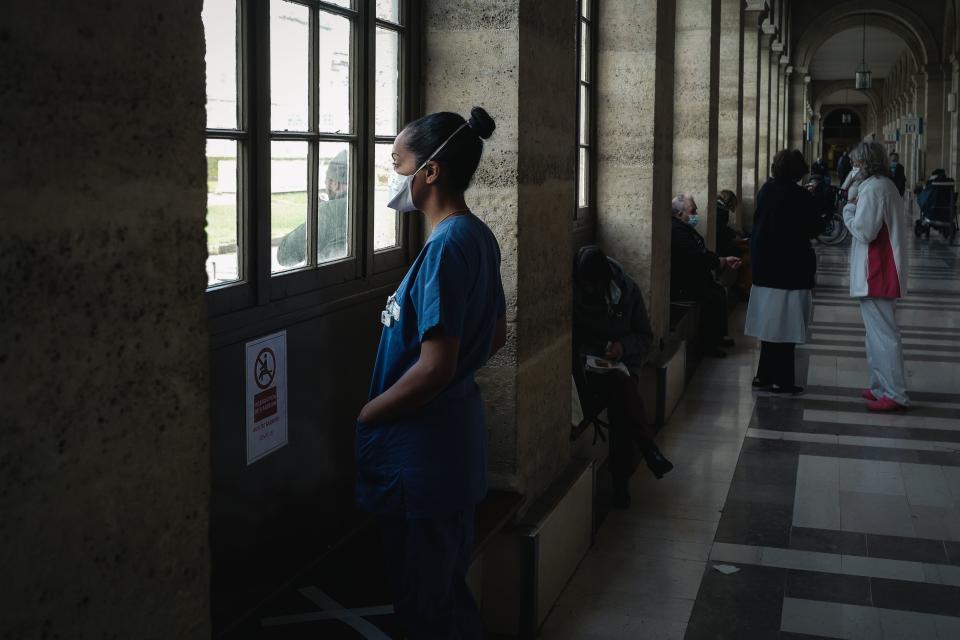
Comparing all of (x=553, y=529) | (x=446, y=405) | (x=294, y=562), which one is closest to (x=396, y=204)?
(x=446, y=405)

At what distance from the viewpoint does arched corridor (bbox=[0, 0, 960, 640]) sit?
1.53 metres

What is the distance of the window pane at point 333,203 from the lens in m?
3.27

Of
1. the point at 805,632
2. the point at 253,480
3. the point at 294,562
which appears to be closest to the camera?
the point at 253,480

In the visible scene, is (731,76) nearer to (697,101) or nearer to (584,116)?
(697,101)

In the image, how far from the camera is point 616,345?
536 cm

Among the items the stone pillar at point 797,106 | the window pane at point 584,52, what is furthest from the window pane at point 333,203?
the stone pillar at point 797,106

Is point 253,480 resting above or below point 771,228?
below

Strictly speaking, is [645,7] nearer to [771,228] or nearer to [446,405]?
[771,228]

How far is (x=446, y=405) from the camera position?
249cm

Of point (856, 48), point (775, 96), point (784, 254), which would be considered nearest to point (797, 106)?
point (775, 96)

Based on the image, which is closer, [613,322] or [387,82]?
[387,82]

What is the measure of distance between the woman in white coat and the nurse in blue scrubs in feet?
15.7

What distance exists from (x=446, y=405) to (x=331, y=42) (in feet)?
4.27

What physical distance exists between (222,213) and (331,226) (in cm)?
63
